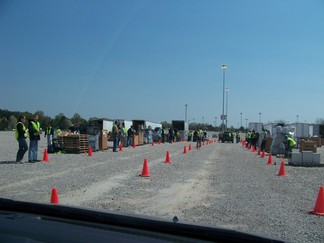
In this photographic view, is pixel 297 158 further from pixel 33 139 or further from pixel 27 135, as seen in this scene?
pixel 27 135

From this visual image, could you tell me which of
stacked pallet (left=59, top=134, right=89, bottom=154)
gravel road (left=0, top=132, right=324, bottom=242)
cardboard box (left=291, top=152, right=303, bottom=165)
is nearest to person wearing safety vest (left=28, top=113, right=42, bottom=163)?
gravel road (left=0, top=132, right=324, bottom=242)

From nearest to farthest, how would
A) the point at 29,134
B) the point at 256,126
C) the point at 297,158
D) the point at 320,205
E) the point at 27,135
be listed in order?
the point at 320,205, the point at 27,135, the point at 29,134, the point at 297,158, the point at 256,126

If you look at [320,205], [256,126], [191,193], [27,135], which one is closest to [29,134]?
[27,135]

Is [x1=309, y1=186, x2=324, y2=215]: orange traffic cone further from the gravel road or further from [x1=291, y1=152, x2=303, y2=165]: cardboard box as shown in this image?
[x1=291, y1=152, x2=303, y2=165]: cardboard box

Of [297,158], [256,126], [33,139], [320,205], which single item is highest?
[256,126]

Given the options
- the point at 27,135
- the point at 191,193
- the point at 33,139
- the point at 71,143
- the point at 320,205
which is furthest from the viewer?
the point at 71,143

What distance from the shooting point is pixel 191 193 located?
10102 millimetres

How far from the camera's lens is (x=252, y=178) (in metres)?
13.6

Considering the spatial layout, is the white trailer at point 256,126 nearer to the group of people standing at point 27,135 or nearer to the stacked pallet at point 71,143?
the stacked pallet at point 71,143

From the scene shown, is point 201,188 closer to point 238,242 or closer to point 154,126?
point 238,242

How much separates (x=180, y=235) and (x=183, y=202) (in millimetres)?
6062

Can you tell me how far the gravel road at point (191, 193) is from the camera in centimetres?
712

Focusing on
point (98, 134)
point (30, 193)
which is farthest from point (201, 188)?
point (98, 134)

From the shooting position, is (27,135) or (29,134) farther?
(29,134)
